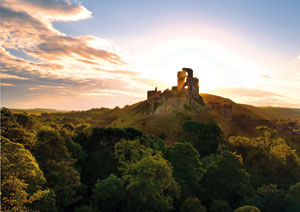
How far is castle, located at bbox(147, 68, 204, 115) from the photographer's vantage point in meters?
136

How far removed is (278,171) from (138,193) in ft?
151

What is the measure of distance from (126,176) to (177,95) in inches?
4380

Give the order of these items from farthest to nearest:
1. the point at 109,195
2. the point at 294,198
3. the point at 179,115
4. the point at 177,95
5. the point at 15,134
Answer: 1. the point at 177,95
2. the point at 179,115
3. the point at 15,134
4. the point at 294,198
5. the point at 109,195

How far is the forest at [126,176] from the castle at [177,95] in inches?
2472

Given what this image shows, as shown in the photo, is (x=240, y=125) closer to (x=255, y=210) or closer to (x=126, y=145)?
(x=126, y=145)

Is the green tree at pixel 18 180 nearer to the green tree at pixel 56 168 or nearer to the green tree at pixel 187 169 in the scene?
the green tree at pixel 56 168

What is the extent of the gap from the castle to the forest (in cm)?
6279

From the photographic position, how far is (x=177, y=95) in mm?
148250

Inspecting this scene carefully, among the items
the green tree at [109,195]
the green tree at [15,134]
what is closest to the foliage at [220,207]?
the green tree at [109,195]

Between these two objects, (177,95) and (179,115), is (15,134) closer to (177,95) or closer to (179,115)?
(179,115)

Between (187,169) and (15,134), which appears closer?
(15,134)

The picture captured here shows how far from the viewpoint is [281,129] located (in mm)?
152000

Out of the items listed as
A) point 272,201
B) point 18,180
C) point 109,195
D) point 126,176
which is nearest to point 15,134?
point 109,195

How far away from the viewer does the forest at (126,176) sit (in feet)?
98.0
